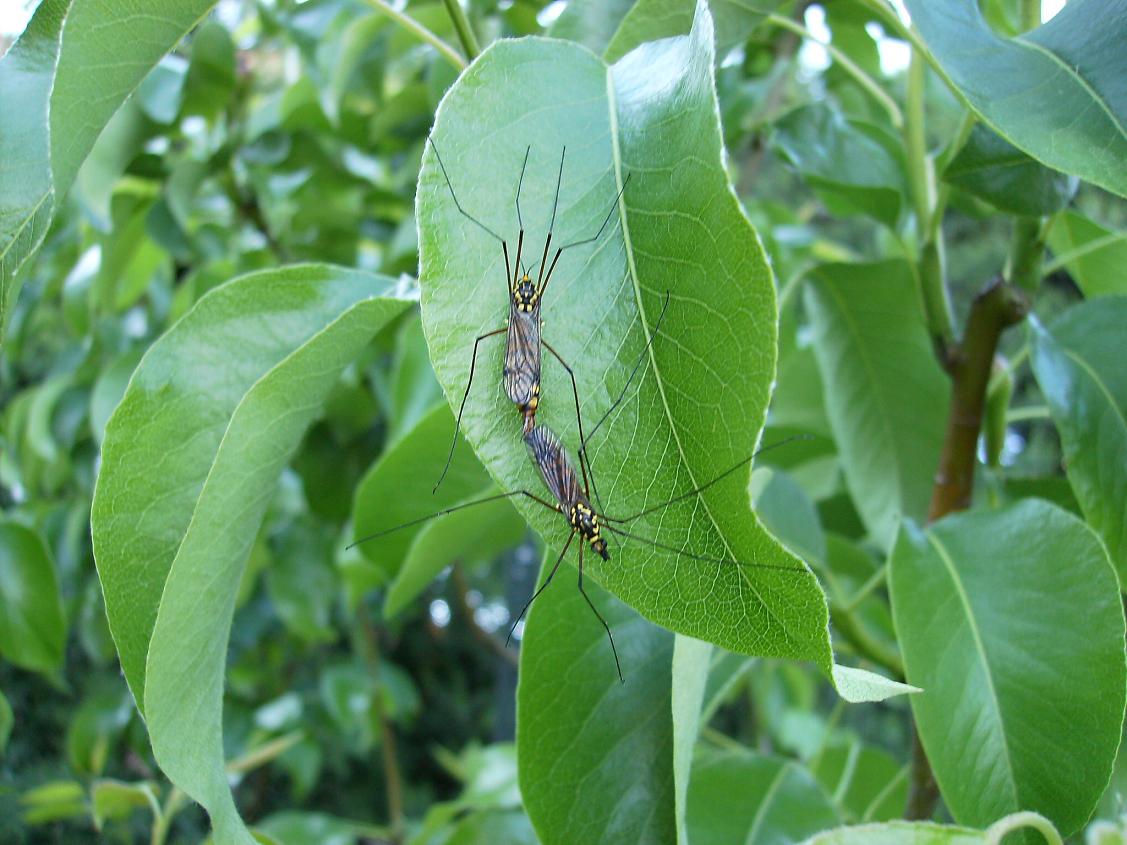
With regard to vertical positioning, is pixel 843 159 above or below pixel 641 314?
below

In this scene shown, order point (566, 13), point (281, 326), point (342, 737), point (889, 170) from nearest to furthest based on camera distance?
point (281, 326)
point (566, 13)
point (889, 170)
point (342, 737)

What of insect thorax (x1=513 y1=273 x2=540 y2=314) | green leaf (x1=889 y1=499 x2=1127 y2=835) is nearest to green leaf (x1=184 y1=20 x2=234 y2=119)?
insect thorax (x1=513 y1=273 x2=540 y2=314)

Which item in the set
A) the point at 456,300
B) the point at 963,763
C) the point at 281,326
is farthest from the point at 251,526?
the point at 963,763

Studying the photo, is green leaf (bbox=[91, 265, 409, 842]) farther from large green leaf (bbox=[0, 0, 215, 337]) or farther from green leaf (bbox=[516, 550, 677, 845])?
green leaf (bbox=[516, 550, 677, 845])

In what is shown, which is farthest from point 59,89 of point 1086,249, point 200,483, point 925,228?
point 1086,249

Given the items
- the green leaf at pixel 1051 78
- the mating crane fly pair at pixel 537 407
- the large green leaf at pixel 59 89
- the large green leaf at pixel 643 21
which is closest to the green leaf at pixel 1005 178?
the green leaf at pixel 1051 78

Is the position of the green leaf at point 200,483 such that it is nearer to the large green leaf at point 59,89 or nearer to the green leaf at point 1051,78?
the large green leaf at point 59,89

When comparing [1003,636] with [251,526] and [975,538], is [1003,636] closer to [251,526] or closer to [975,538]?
[975,538]

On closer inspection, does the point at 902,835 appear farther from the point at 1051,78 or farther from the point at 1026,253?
the point at 1026,253
